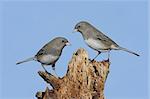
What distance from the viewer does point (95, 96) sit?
7.61m

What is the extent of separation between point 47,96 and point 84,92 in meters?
0.69

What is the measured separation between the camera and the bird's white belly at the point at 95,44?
858cm

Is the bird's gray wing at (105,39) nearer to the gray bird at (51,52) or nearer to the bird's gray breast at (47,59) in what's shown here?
the gray bird at (51,52)

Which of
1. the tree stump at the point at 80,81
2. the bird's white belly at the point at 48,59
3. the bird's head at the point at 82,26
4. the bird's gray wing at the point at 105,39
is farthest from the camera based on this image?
the bird's white belly at the point at 48,59

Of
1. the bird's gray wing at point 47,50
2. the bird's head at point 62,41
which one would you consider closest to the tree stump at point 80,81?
the bird's head at point 62,41

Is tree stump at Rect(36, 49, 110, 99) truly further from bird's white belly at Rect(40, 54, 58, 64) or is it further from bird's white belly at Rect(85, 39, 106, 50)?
bird's white belly at Rect(40, 54, 58, 64)

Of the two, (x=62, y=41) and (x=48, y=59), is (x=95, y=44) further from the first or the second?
(x=48, y=59)

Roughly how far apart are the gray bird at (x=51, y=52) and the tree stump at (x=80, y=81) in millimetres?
877

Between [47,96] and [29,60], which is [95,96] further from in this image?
[29,60]

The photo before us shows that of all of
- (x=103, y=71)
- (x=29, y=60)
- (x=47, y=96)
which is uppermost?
(x=29, y=60)

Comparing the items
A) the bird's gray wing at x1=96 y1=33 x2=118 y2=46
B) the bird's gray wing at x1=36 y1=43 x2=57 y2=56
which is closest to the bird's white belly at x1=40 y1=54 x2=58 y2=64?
the bird's gray wing at x1=36 y1=43 x2=57 y2=56

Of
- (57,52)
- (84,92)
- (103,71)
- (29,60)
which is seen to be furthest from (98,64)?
(29,60)

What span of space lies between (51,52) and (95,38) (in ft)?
3.07

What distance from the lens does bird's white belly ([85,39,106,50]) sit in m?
8.58
